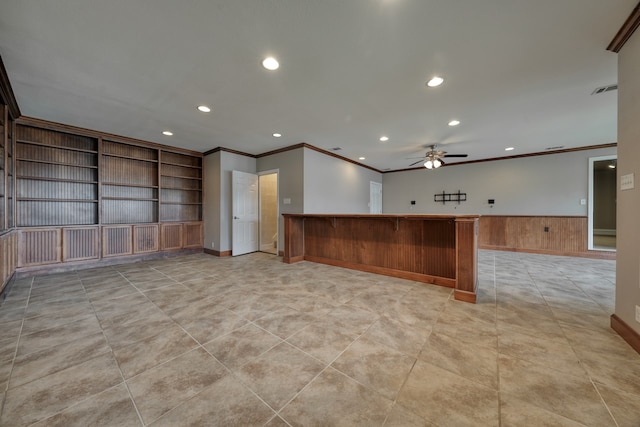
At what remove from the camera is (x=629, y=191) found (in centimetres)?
197

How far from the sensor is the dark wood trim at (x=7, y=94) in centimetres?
266

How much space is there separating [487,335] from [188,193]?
21.4 ft

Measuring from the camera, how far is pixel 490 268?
450 cm

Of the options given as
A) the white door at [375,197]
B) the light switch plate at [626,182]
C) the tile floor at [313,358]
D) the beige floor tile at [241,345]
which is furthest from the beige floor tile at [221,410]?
the white door at [375,197]

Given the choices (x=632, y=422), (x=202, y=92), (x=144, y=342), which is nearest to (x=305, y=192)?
(x=202, y=92)

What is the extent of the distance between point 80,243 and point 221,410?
514 centimetres

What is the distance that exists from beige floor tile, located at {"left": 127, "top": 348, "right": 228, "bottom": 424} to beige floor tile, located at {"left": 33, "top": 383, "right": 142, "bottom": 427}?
1.8 inches

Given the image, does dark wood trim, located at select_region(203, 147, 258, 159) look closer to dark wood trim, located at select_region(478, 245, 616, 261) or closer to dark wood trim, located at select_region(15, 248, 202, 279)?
dark wood trim, located at select_region(15, 248, 202, 279)

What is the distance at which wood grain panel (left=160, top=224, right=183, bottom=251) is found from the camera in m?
5.58

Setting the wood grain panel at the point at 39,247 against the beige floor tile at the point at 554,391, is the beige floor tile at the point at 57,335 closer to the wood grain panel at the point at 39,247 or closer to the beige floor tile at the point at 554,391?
the wood grain panel at the point at 39,247

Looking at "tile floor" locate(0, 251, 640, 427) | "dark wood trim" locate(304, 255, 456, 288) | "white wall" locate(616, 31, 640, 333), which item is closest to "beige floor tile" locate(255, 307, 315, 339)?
"tile floor" locate(0, 251, 640, 427)

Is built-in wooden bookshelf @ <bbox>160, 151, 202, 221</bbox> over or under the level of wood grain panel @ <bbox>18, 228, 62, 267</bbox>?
over

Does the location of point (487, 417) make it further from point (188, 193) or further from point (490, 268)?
point (188, 193)

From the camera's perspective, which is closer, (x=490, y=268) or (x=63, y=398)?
(x=63, y=398)
